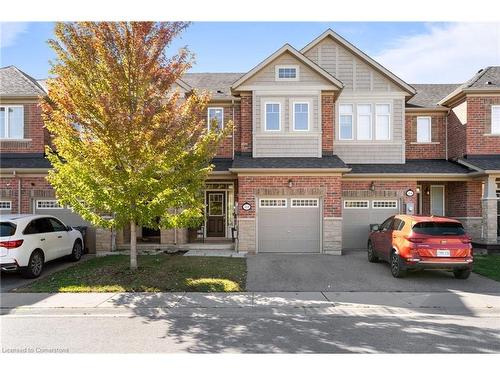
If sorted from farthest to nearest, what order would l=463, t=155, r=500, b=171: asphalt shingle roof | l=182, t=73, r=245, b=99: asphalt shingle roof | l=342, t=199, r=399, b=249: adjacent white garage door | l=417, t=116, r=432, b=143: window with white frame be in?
l=417, t=116, r=432, b=143: window with white frame, l=182, t=73, r=245, b=99: asphalt shingle roof, l=342, t=199, r=399, b=249: adjacent white garage door, l=463, t=155, r=500, b=171: asphalt shingle roof

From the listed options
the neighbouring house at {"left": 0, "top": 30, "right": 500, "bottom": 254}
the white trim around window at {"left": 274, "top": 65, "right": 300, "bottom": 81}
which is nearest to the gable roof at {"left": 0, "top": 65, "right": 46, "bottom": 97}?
the neighbouring house at {"left": 0, "top": 30, "right": 500, "bottom": 254}

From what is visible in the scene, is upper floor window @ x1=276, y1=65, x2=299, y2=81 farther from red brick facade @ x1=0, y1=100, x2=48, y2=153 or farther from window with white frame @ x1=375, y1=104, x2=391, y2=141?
red brick facade @ x1=0, y1=100, x2=48, y2=153

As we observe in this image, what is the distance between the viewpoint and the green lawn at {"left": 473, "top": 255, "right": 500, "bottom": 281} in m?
11.0

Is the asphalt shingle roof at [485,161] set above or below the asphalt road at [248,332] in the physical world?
above

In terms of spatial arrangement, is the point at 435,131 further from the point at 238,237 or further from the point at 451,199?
the point at 238,237

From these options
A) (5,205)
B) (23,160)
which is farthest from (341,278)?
(23,160)

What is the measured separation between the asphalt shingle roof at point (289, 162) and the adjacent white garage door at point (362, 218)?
104 inches

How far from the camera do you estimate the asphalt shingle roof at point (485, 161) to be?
48.9 feet

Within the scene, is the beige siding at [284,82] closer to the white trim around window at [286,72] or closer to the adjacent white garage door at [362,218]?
the white trim around window at [286,72]

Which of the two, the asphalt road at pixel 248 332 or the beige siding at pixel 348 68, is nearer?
the asphalt road at pixel 248 332

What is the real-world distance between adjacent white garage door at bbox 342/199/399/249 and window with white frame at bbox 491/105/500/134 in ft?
18.5

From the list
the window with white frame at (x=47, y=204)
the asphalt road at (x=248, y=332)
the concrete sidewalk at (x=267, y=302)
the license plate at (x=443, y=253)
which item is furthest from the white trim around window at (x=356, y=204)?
the window with white frame at (x=47, y=204)

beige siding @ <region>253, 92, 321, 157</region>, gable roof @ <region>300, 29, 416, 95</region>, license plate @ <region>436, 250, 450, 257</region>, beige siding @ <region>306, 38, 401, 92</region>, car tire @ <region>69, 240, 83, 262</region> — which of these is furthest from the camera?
beige siding @ <region>306, 38, 401, 92</region>

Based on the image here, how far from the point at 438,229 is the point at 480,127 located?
8.90m
